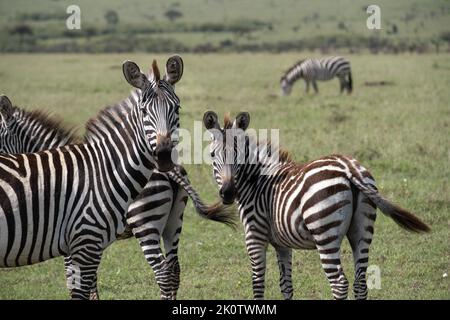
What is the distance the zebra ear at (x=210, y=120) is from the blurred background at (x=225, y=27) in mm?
26742

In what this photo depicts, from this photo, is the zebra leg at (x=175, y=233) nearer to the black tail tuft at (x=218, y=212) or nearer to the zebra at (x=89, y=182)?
the black tail tuft at (x=218, y=212)

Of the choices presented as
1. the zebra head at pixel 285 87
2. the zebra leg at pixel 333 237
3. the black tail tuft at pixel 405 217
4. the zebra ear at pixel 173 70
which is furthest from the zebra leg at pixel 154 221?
the zebra head at pixel 285 87

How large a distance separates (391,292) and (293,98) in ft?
49.2

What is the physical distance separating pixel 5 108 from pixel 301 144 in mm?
7300

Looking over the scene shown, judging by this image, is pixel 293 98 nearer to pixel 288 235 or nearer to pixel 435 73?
pixel 435 73

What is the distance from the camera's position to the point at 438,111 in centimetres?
1708

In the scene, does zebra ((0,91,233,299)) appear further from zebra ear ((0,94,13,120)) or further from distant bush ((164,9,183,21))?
distant bush ((164,9,183,21))

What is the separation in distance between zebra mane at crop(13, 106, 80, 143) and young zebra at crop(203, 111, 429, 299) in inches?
59.7

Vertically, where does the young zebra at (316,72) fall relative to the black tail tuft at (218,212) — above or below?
above

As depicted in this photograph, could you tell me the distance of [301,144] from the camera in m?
14.1

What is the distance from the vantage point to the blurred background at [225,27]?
125 feet

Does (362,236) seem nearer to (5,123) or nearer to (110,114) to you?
(110,114)

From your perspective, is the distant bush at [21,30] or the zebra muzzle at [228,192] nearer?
the zebra muzzle at [228,192]
